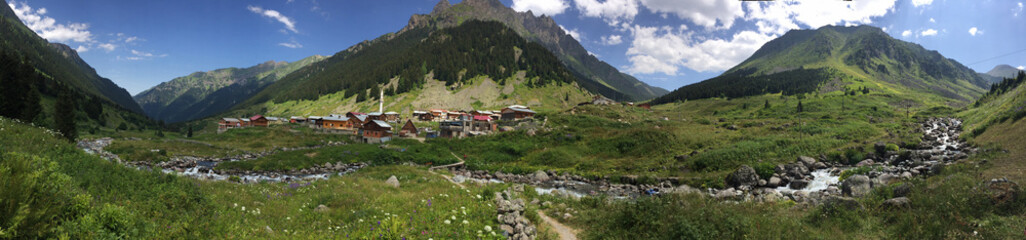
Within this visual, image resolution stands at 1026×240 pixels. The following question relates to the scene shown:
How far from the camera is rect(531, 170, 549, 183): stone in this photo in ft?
116

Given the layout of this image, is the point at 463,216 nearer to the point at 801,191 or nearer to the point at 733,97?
the point at 801,191

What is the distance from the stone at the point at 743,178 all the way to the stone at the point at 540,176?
632 inches

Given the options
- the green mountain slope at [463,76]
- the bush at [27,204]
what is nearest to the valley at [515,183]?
the bush at [27,204]

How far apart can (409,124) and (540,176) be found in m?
50.0

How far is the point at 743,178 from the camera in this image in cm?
2906

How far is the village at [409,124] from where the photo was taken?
66.9m

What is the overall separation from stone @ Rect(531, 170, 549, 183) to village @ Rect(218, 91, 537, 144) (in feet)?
89.1

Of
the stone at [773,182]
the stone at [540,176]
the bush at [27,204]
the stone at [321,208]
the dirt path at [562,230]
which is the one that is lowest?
the stone at [540,176]

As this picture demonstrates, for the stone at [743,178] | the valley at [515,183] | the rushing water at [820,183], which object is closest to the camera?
the valley at [515,183]

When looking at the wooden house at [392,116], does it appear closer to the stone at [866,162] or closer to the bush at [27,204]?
the stone at [866,162]

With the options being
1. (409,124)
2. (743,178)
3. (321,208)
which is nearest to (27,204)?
(321,208)

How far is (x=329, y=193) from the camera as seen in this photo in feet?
50.9

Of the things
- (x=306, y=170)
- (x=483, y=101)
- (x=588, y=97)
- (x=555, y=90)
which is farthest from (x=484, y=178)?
(x=588, y=97)

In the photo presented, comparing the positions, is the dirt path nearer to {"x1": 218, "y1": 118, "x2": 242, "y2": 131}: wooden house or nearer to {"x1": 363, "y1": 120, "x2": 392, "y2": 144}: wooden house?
{"x1": 363, "y1": 120, "x2": 392, "y2": 144}: wooden house
